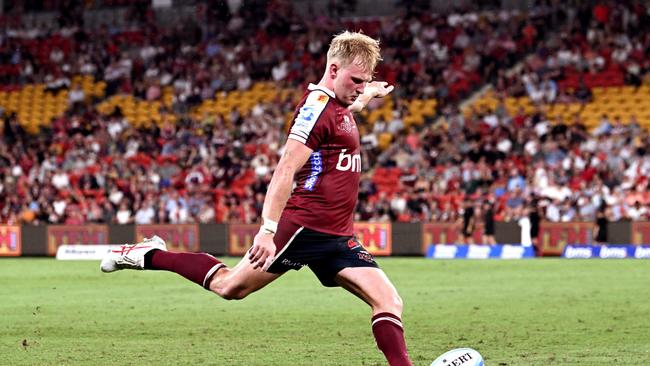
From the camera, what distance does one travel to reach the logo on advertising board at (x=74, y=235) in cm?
3012

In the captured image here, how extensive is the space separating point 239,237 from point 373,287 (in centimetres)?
2170

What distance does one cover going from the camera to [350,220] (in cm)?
772

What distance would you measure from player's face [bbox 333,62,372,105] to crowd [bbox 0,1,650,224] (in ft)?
64.8

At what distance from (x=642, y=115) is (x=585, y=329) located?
67.2 feet

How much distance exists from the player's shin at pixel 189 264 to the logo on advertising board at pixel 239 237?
20.4 m

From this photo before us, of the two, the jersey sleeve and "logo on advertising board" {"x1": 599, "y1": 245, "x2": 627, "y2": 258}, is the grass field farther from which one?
"logo on advertising board" {"x1": 599, "y1": 245, "x2": 627, "y2": 258}

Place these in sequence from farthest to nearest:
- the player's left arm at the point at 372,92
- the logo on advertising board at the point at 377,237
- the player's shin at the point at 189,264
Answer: the logo on advertising board at the point at 377,237 → the player's left arm at the point at 372,92 → the player's shin at the point at 189,264

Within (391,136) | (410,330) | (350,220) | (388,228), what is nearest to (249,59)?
(391,136)

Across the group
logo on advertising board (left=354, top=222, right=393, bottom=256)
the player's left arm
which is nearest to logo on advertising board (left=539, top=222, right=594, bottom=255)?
logo on advertising board (left=354, top=222, right=393, bottom=256)

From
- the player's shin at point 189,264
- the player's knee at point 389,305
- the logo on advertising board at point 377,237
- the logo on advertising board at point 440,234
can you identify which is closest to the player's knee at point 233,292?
the player's shin at point 189,264

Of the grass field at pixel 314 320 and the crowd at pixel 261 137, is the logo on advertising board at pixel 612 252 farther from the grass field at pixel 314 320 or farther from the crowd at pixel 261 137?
the grass field at pixel 314 320

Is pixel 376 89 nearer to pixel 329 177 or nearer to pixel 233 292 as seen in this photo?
pixel 329 177

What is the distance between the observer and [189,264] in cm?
824

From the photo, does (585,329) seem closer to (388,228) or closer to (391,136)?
(388,228)
